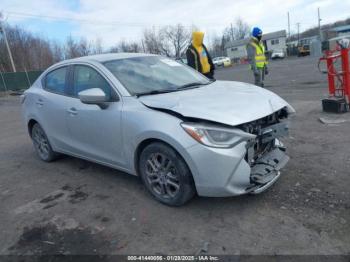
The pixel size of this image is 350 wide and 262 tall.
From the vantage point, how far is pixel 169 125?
3.33 metres

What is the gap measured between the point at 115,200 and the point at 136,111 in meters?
1.11

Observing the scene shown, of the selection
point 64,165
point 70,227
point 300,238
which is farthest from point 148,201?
point 64,165

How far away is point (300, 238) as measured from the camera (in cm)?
286

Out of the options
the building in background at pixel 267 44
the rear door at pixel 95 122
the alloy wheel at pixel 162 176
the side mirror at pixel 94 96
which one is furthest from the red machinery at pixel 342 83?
the building in background at pixel 267 44

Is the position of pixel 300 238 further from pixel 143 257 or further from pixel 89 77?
pixel 89 77

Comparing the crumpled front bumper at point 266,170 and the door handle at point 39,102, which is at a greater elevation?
the door handle at point 39,102

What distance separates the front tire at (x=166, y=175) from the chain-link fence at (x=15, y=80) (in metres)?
33.2

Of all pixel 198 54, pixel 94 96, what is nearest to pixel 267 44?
pixel 198 54

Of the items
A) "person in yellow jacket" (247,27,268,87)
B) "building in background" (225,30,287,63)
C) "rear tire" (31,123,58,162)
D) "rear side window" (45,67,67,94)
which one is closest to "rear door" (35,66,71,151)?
"rear side window" (45,67,67,94)

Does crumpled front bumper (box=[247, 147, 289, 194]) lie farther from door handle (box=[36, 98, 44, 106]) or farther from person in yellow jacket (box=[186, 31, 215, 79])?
person in yellow jacket (box=[186, 31, 215, 79])

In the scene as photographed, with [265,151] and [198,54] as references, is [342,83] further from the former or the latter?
[265,151]

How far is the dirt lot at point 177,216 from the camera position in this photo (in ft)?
9.54

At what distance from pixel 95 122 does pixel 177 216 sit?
5.21 feet

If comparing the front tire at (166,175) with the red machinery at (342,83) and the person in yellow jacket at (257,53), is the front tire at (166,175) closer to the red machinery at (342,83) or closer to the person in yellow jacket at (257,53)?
the red machinery at (342,83)
